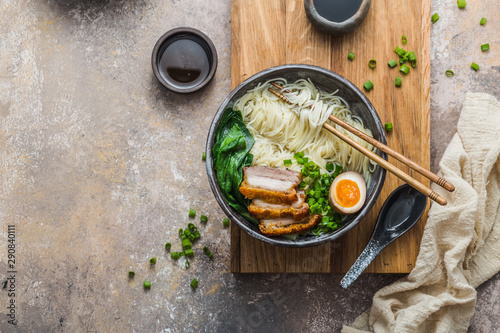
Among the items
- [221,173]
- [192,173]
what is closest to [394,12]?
[221,173]

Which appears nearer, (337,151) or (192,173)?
(337,151)

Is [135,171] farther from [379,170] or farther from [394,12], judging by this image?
[394,12]

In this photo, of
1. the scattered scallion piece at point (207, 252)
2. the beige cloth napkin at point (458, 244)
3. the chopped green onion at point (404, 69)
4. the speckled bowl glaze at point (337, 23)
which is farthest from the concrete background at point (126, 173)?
the speckled bowl glaze at point (337, 23)

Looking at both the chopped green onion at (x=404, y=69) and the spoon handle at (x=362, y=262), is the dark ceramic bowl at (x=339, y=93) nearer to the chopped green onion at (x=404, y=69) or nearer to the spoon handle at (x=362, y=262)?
the spoon handle at (x=362, y=262)

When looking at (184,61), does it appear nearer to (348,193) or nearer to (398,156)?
(348,193)

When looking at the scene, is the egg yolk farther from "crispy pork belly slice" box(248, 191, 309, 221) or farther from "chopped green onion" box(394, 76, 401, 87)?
"chopped green onion" box(394, 76, 401, 87)
